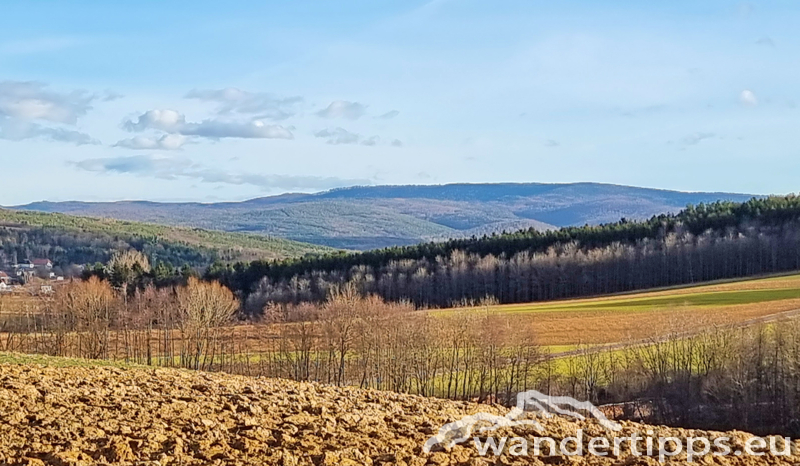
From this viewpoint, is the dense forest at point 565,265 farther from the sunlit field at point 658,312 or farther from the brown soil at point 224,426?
the brown soil at point 224,426

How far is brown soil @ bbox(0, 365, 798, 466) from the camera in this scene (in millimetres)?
10875

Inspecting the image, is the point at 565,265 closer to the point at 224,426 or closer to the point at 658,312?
the point at 658,312

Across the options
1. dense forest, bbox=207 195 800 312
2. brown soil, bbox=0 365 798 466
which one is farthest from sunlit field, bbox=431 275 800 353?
brown soil, bbox=0 365 798 466

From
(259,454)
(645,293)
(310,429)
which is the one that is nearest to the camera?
(259,454)

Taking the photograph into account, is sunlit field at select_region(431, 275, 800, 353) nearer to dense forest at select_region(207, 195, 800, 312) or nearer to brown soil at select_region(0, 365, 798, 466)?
dense forest at select_region(207, 195, 800, 312)

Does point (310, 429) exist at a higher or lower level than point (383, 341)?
higher

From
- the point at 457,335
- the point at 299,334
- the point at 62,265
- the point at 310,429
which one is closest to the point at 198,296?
the point at 299,334

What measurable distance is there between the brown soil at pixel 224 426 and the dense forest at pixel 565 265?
277 feet

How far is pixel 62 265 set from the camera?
576 ft

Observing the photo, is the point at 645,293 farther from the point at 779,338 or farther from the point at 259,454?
the point at 259,454

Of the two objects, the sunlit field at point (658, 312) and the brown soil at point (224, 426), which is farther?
the sunlit field at point (658, 312)

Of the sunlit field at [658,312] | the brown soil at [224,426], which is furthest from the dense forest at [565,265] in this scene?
the brown soil at [224,426]

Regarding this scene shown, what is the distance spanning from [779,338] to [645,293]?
59267 mm

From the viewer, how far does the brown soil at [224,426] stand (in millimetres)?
10875
